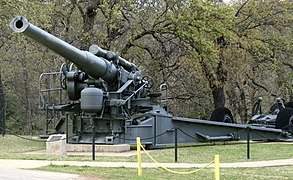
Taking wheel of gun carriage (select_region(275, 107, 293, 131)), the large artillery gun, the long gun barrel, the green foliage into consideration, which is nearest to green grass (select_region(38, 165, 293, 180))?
the long gun barrel

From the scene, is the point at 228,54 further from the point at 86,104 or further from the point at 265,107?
the point at 265,107

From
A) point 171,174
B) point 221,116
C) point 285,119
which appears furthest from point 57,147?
point 285,119

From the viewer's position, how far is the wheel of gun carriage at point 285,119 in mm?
22859

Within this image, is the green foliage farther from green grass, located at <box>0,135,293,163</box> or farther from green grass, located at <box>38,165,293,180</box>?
green grass, located at <box>38,165,293,180</box>

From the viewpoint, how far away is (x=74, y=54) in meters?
16.8

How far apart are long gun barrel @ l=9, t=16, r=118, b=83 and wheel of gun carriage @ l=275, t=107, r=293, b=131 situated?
7.62 m

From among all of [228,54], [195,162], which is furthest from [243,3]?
[195,162]

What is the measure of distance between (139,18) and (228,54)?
4.81 m

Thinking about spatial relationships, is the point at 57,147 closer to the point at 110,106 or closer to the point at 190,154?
the point at 110,106

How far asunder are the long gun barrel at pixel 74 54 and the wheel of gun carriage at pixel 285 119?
300 inches

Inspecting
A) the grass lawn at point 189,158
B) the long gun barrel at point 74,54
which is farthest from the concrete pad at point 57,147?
the long gun barrel at point 74,54

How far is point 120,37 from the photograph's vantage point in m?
27.1

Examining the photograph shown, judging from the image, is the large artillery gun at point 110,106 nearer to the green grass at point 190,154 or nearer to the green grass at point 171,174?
the green grass at point 190,154

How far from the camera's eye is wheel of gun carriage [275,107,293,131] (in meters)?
22.9
